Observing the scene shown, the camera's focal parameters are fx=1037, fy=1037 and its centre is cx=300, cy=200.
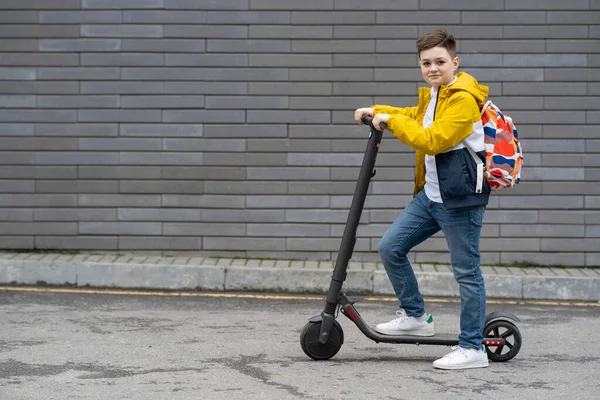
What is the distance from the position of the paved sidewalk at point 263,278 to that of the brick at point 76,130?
3.99 ft

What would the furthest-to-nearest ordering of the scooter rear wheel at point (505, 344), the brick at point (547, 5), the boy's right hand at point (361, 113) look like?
the brick at point (547, 5), the scooter rear wheel at point (505, 344), the boy's right hand at point (361, 113)

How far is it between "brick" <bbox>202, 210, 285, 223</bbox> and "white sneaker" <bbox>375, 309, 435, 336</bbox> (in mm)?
3541

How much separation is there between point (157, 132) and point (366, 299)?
2.60 meters

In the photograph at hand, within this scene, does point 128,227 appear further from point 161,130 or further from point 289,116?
point 289,116

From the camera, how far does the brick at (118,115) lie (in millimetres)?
9602

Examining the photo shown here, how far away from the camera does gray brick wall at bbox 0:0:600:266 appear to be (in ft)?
31.2

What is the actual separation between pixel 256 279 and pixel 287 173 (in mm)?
1210

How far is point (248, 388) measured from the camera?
528cm

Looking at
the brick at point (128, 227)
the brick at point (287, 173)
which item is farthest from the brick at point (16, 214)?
the brick at point (287, 173)

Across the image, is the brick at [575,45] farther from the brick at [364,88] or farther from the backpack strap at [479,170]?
the backpack strap at [479,170]

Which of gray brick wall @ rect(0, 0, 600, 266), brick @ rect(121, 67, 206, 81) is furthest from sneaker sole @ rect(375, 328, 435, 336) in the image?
brick @ rect(121, 67, 206, 81)

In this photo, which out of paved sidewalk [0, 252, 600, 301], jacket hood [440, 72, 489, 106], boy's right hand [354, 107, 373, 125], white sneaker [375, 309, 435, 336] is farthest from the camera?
paved sidewalk [0, 252, 600, 301]

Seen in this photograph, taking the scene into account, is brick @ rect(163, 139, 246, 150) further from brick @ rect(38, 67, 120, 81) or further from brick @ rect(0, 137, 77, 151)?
brick @ rect(0, 137, 77, 151)

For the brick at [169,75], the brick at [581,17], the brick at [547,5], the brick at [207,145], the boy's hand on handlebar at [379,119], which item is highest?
the brick at [547,5]
